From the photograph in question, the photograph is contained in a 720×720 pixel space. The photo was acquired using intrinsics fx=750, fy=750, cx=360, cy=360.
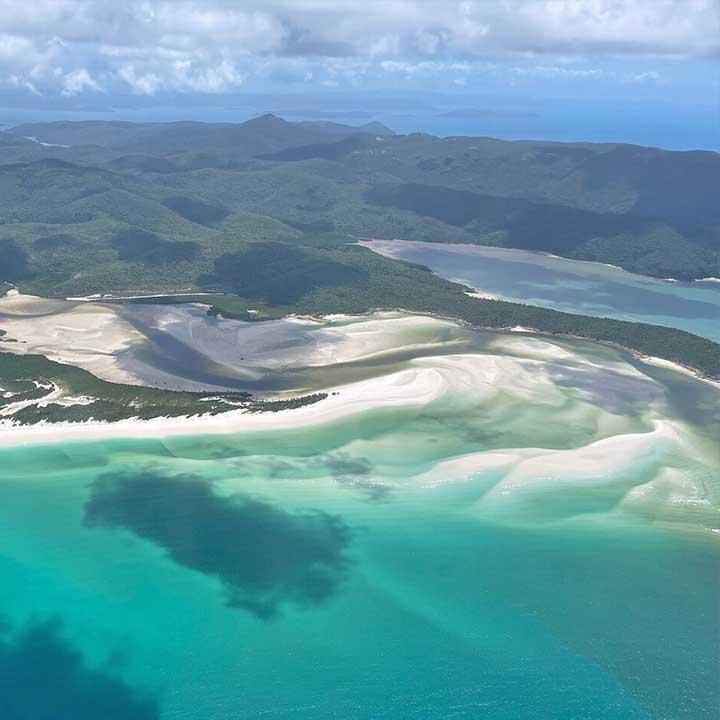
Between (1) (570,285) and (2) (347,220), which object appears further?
(2) (347,220)

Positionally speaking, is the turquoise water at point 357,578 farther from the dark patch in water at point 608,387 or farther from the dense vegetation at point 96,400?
the dark patch in water at point 608,387

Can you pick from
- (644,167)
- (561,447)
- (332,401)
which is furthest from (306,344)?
(644,167)

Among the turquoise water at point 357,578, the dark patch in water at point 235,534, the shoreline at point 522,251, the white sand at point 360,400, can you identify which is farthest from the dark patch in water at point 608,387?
the shoreline at point 522,251

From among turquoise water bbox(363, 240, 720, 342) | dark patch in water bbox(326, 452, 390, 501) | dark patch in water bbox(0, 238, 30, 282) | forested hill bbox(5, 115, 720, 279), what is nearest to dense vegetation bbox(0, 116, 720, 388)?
dark patch in water bbox(0, 238, 30, 282)

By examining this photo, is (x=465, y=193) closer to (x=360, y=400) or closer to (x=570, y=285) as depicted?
(x=570, y=285)

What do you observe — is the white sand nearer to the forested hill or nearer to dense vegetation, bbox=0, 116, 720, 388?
dense vegetation, bbox=0, 116, 720, 388

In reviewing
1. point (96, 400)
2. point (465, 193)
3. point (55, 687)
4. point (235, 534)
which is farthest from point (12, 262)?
point (465, 193)
